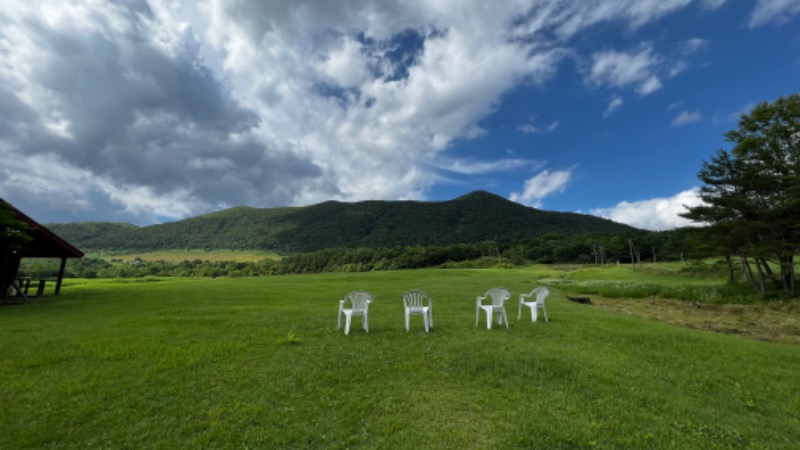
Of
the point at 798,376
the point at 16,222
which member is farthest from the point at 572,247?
the point at 16,222

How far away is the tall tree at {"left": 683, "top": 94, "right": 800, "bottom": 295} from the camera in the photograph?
2188cm

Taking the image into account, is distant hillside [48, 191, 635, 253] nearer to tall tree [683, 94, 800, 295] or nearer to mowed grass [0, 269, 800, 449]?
tall tree [683, 94, 800, 295]

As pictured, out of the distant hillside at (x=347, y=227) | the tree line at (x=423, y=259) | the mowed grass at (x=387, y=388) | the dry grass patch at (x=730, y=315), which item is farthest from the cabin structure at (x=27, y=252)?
the distant hillside at (x=347, y=227)

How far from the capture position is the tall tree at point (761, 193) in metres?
21.9

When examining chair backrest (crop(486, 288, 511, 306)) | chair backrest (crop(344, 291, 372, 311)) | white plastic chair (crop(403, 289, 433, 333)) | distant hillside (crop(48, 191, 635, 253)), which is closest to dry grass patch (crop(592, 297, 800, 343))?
chair backrest (crop(486, 288, 511, 306))

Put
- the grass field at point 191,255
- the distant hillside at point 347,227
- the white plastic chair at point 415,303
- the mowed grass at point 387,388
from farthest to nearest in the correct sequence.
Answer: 1. the distant hillside at point 347,227
2. the grass field at point 191,255
3. the white plastic chair at point 415,303
4. the mowed grass at point 387,388

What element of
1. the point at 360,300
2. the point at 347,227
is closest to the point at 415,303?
the point at 360,300

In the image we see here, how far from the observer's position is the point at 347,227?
146875 millimetres

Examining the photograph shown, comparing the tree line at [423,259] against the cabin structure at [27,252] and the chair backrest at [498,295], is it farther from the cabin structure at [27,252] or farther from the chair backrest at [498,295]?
the chair backrest at [498,295]

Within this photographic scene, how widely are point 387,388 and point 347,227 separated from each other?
14222cm

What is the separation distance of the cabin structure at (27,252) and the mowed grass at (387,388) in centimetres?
1214

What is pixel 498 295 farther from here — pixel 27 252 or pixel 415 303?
pixel 27 252

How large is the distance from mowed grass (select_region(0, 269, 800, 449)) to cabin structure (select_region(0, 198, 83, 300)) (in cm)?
1214

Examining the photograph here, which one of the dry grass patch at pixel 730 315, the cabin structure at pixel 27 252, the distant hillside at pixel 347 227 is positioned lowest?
the dry grass patch at pixel 730 315
